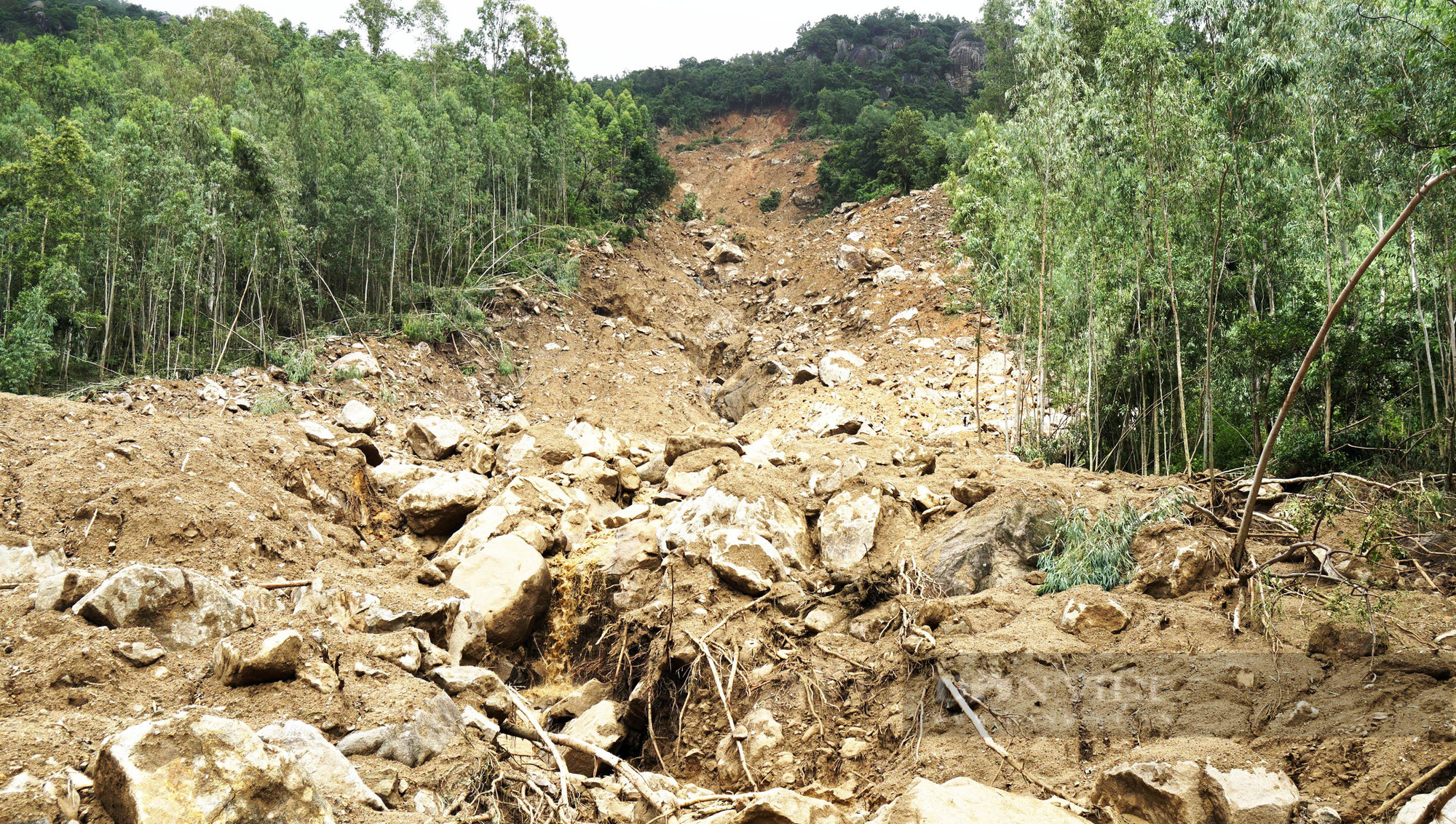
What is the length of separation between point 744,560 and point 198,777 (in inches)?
180

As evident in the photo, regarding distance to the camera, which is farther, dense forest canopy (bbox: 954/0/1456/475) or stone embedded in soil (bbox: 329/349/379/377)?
stone embedded in soil (bbox: 329/349/379/377)

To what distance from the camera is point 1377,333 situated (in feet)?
24.7

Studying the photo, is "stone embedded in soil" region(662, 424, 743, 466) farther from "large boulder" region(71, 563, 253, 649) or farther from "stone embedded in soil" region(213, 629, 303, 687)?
"stone embedded in soil" region(213, 629, 303, 687)

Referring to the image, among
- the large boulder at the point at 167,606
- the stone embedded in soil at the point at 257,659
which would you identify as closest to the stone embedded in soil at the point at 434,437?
the large boulder at the point at 167,606

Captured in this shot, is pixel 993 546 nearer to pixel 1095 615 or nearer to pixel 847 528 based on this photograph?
pixel 1095 615

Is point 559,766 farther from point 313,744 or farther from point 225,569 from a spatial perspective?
point 225,569

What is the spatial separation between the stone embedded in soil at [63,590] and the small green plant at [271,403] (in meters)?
6.32

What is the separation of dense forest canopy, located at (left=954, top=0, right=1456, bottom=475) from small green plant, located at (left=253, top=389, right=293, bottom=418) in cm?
1075

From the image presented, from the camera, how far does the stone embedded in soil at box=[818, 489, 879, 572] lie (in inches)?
284

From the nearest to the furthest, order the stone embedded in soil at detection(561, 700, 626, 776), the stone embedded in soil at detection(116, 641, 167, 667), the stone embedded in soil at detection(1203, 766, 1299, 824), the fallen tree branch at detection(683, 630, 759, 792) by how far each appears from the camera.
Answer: the stone embedded in soil at detection(1203, 766, 1299, 824)
the stone embedded in soil at detection(116, 641, 167, 667)
the fallen tree branch at detection(683, 630, 759, 792)
the stone embedded in soil at detection(561, 700, 626, 776)

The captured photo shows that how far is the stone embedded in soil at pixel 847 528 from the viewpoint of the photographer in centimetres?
721

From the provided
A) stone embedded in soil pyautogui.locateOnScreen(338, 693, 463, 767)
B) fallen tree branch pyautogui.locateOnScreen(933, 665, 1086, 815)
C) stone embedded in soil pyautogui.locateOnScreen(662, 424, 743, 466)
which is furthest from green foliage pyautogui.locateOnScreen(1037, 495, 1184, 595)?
stone embedded in soil pyautogui.locateOnScreen(662, 424, 743, 466)

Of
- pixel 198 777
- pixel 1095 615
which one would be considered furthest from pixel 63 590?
pixel 1095 615

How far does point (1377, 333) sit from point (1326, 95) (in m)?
2.54
